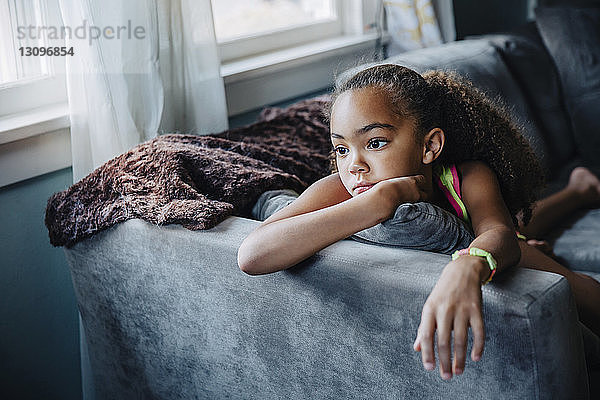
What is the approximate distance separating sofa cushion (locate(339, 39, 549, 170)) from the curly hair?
66 centimetres

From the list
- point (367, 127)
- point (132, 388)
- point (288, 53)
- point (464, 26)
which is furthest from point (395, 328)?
point (464, 26)

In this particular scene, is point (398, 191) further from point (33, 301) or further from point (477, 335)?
point (33, 301)

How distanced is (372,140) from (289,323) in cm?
36

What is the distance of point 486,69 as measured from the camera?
231 cm

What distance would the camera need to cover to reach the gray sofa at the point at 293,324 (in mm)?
1015

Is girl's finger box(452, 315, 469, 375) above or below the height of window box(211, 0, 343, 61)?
below

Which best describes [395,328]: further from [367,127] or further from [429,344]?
[367,127]

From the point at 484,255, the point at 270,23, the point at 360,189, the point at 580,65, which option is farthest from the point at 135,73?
the point at 580,65

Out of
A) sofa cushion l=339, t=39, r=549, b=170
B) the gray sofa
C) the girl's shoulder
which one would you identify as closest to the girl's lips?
the gray sofa

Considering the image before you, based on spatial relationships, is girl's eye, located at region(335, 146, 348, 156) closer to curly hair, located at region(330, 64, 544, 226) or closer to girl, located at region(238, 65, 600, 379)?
girl, located at region(238, 65, 600, 379)

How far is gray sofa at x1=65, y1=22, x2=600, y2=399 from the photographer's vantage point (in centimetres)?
101

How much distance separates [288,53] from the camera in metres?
2.40

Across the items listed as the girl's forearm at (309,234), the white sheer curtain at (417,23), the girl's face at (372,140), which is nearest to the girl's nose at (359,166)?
the girl's face at (372,140)

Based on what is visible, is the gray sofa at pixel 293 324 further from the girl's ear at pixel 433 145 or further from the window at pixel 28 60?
the window at pixel 28 60
